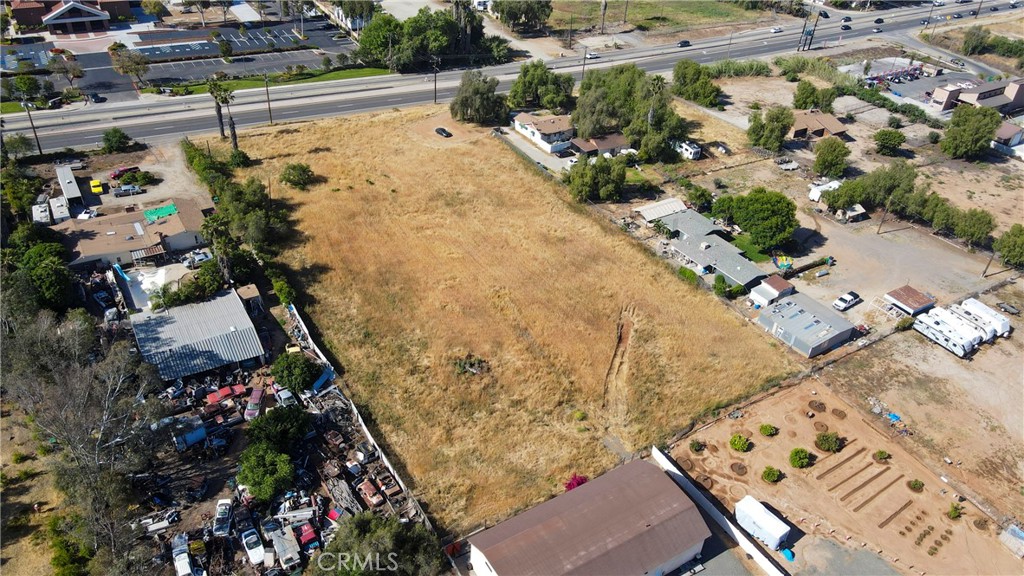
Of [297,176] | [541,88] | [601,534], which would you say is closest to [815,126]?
[541,88]

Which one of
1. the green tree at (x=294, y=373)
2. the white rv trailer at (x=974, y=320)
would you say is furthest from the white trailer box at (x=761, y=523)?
the white rv trailer at (x=974, y=320)

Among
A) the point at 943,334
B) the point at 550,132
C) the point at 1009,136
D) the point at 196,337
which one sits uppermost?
the point at 1009,136

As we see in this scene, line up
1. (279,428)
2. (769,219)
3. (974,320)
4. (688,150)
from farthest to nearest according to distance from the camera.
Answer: (688,150)
(769,219)
(974,320)
(279,428)

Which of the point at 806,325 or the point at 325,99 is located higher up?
the point at 325,99

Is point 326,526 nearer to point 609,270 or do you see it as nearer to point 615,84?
point 609,270

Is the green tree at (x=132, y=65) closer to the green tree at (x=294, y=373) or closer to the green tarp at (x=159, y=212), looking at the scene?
the green tarp at (x=159, y=212)

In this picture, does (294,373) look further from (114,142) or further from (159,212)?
(114,142)
